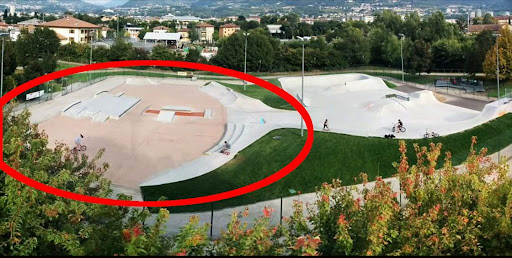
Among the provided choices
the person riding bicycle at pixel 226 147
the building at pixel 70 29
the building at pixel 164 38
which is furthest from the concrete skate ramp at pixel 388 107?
the building at pixel 164 38

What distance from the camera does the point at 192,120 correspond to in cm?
3097

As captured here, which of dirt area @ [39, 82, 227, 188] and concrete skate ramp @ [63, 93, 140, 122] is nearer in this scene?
dirt area @ [39, 82, 227, 188]

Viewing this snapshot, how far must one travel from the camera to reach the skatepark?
22.3 metres

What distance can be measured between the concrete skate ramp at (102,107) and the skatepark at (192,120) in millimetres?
61

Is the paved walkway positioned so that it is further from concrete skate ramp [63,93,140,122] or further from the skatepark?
concrete skate ramp [63,93,140,122]

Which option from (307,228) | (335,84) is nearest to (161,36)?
(335,84)

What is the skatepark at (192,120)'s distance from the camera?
879 inches

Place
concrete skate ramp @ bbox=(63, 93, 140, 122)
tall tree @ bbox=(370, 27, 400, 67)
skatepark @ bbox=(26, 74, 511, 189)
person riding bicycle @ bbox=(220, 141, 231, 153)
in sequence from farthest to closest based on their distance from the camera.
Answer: tall tree @ bbox=(370, 27, 400, 67) → concrete skate ramp @ bbox=(63, 93, 140, 122) → person riding bicycle @ bbox=(220, 141, 231, 153) → skatepark @ bbox=(26, 74, 511, 189)

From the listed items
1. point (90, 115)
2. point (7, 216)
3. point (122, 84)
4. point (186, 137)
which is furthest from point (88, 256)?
point (122, 84)

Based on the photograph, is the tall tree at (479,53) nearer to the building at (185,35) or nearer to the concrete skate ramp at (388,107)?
the concrete skate ramp at (388,107)

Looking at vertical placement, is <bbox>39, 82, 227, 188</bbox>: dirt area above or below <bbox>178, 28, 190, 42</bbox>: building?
below

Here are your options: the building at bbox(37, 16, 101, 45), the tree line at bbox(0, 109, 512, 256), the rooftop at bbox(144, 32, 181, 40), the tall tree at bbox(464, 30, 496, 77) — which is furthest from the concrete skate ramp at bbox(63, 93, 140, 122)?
the rooftop at bbox(144, 32, 181, 40)

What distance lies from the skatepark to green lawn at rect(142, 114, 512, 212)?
697mm

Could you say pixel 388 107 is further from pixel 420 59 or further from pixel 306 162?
pixel 420 59
